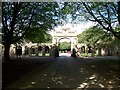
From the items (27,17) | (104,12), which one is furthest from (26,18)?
(104,12)

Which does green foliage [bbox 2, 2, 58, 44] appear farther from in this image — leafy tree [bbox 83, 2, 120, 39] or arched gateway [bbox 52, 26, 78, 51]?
arched gateway [bbox 52, 26, 78, 51]

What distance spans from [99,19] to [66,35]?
4929 centimetres

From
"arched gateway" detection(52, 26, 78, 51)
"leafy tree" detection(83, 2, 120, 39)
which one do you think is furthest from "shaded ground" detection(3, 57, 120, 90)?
"arched gateway" detection(52, 26, 78, 51)

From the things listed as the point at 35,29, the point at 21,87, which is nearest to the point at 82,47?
the point at 35,29

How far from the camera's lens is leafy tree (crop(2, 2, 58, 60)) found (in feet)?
78.8

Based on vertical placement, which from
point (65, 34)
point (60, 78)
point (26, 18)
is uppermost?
point (65, 34)

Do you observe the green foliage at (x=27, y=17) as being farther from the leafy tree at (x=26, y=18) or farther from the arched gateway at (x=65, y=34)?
the arched gateway at (x=65, y=34)

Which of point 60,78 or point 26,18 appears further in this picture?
point 26,18

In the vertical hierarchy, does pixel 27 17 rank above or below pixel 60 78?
above

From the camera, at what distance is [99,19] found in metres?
21.7

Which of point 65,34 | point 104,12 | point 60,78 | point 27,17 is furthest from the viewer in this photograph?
point 65,34

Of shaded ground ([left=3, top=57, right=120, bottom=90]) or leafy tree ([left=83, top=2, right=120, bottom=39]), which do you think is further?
leafy tree ([left=83, top=2, right=120, bottom=39])

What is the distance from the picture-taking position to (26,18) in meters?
28.7

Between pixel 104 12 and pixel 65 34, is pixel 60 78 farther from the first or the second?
pixel 65 34
